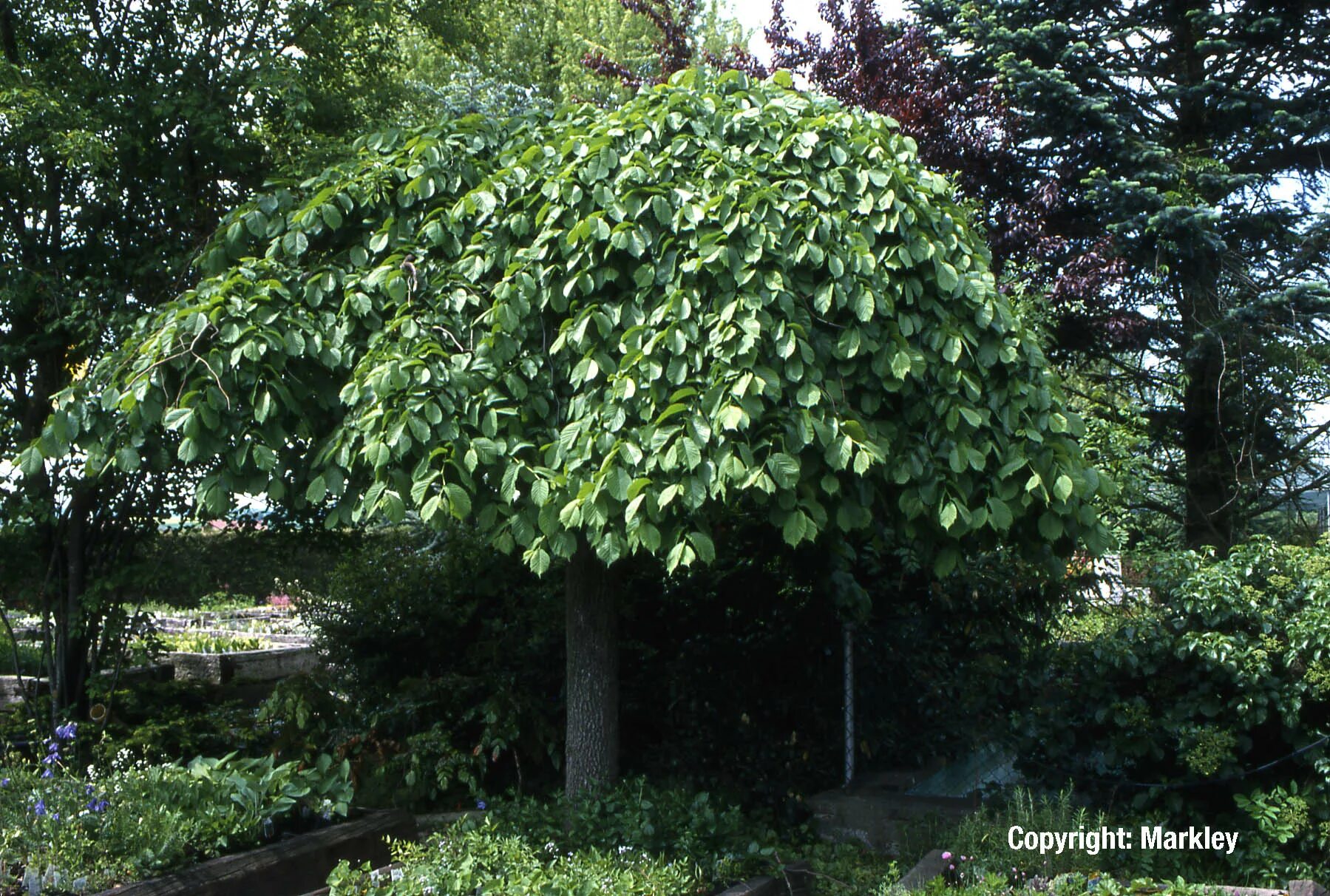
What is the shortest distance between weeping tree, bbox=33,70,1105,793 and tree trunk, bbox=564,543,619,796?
4.66 feet

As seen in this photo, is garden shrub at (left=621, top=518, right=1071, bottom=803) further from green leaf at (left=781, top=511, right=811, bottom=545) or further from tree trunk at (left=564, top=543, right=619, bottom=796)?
green leaf at (left=781, top=511, right=811, bottom=545)

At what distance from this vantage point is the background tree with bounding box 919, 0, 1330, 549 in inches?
356

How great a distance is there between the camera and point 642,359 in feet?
14.7

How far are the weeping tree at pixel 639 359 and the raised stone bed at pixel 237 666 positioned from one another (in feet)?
20.4

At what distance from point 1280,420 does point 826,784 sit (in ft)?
18.4

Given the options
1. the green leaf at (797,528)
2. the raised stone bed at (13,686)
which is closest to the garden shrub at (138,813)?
the raised stone bed at (13,686)

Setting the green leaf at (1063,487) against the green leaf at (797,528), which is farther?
the green leaf at (1063,487)

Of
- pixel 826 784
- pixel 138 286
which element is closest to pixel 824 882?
pixel 826 784

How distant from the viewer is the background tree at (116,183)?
6.89 meters

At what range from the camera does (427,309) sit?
16.6 feet

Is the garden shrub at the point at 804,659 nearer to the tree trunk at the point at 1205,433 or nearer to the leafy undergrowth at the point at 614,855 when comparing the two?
the leafy undergrowth at the point at 614,855

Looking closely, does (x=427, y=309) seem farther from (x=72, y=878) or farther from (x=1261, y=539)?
(x=1261, y=539)

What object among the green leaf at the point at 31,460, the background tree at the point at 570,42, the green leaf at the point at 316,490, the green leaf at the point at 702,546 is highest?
the background tree at the point at 570,42

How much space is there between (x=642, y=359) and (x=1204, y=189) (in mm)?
6930
